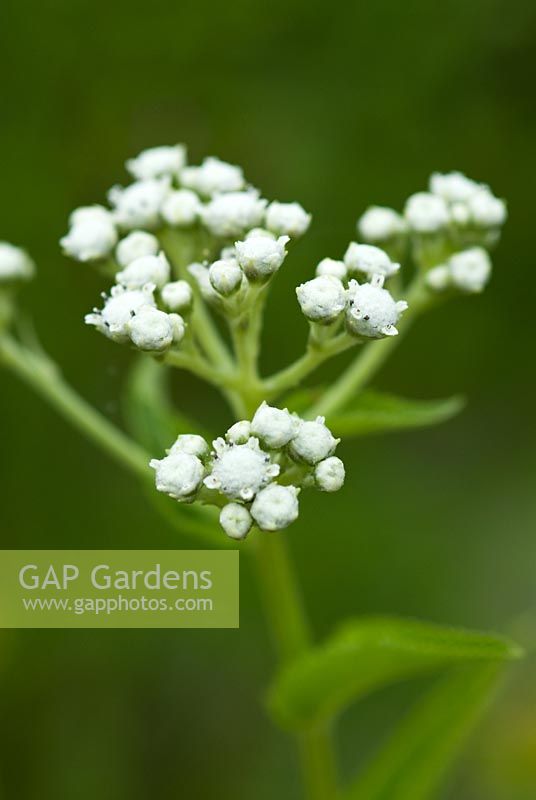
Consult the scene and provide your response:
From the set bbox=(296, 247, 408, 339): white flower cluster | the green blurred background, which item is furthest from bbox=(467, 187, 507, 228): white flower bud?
the green blurred background

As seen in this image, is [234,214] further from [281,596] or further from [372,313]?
[281,596]

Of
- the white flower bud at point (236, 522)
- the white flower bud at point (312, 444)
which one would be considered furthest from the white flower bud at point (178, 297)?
the white flower bud at point (236, 522)

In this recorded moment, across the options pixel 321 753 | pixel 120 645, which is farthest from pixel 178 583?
pixel 120 645

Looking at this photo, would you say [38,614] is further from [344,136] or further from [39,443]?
[344,136]

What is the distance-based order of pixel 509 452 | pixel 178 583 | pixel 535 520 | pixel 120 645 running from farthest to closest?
pixel 509 452 → pixel 535 520 → pixel 120 645 → pixel 178 583

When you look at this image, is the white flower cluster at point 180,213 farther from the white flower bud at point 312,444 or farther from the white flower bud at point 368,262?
the white flower bud at point 312,444

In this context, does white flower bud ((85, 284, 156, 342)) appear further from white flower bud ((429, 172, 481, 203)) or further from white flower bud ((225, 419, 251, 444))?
white flower bud ((429, 172, 481, 203))

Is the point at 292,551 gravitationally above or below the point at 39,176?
below
